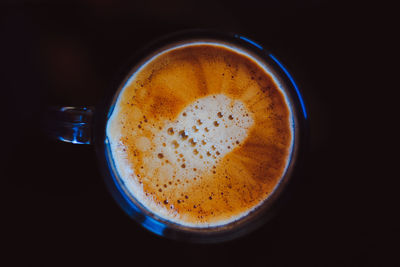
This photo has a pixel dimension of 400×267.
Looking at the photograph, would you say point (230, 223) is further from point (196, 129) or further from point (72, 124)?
point (72, 124)

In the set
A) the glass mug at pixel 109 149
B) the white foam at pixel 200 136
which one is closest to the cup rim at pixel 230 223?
the glass mug at pixel 109 149

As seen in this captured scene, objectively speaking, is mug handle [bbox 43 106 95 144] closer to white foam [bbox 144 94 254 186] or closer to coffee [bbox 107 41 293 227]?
coffee [bbox 107 41 293 227]

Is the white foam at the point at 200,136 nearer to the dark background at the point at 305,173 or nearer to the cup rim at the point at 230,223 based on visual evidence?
the cup rim at the point at 230,223

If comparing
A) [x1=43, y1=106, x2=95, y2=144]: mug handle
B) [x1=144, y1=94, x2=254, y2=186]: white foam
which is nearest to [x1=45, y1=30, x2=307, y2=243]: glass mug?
[x1=43, y1=106, x2=95, y2=144]: mug handle

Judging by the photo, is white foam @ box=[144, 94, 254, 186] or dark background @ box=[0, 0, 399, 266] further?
dark background @ box=[0, 0, 399, 266]

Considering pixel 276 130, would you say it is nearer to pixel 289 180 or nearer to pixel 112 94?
pixel 289 180

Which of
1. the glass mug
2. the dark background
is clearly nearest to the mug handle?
the glass mug

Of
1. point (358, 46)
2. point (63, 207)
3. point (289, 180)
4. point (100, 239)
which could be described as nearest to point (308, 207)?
point (289, 180)

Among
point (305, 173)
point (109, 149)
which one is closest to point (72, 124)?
point (109, 149)
